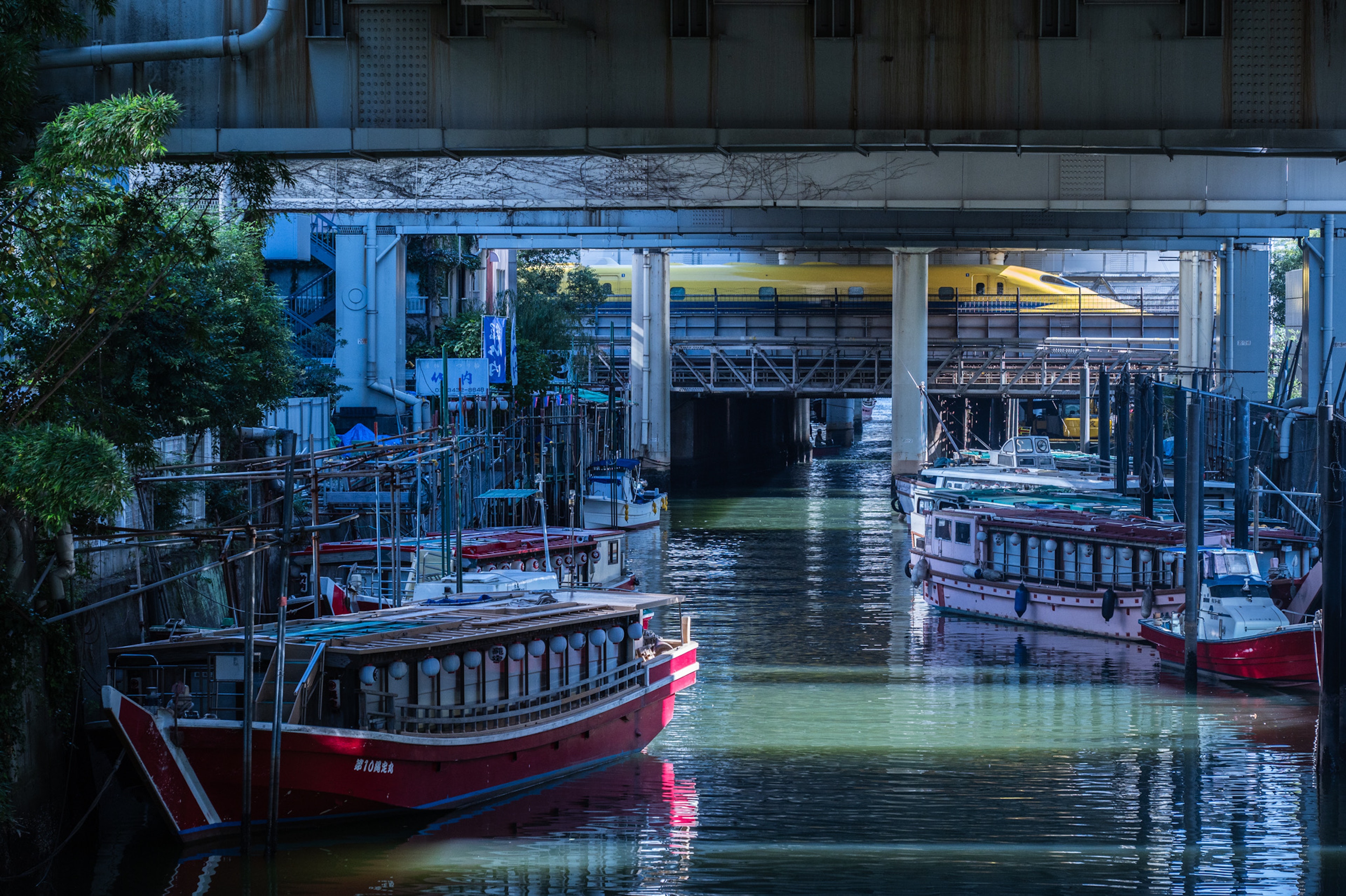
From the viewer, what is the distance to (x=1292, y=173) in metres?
31.7

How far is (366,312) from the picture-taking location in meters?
53.9

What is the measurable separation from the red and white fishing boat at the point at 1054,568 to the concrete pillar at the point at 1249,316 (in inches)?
739

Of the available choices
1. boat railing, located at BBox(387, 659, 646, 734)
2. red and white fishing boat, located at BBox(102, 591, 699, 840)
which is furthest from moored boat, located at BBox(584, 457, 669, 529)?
red and white fishing boat, located at BBox(102, 591, 699, 840)

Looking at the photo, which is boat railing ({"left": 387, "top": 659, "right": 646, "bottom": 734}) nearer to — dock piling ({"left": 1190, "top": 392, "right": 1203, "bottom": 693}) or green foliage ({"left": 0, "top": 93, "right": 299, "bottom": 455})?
green foliage ({"left": 0, "top": 93, "right": 299, "bottom": 455})

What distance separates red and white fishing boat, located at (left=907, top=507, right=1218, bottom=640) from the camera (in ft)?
120

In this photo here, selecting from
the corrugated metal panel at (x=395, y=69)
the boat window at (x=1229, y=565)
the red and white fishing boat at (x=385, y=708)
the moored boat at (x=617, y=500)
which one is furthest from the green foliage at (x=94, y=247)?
the moored boat at (x=617, y=500)

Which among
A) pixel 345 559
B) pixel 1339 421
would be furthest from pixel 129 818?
pixel 1339 421

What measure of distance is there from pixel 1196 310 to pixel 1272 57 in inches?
2227

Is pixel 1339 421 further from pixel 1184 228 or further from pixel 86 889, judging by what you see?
pixel 1184 228

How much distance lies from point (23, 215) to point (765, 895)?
11561mm

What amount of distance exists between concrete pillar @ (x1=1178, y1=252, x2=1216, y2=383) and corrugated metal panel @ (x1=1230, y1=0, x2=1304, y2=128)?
5334 centimetres

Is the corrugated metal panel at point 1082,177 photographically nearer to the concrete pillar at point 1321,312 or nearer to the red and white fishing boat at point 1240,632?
the red and white fishing boat at point 1240,632

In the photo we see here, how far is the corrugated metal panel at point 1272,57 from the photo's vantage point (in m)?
18.0

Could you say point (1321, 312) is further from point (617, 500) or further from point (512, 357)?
point (617, 500)
